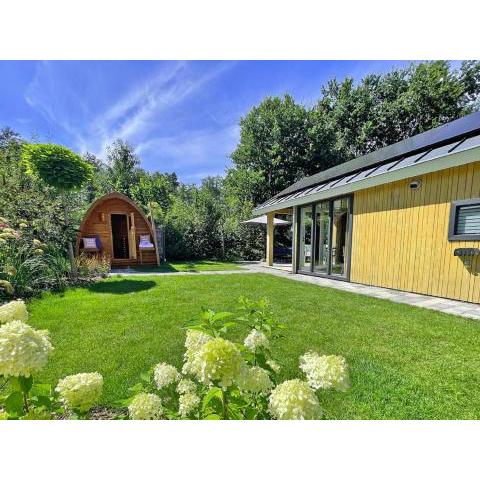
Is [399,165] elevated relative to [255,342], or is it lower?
elevated

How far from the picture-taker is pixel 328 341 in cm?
352

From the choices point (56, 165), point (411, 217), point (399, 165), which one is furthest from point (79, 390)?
point (56, 165)

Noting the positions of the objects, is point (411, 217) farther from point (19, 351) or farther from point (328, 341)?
point (19, 351)

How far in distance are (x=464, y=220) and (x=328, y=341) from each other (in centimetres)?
402

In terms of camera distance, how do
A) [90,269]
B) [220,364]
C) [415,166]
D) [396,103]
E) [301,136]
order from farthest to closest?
[301,136] → [396,103] → [90,269] → [415,166] → [220,364]

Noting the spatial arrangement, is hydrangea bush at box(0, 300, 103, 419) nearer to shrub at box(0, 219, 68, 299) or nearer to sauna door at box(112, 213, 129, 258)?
shrub at box(0, 219, 68, 299)

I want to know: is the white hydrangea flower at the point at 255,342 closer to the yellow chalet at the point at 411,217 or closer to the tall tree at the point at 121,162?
the yellow chalet at the point at 411,217

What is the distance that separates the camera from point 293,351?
3242 millimetres

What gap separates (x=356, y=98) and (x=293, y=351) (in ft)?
78.8

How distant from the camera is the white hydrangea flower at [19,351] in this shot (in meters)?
0.88

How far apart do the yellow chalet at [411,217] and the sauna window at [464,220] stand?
0.05 feet

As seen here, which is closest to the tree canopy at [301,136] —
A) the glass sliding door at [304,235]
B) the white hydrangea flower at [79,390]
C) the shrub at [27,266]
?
the glass sliding door at [304,235]

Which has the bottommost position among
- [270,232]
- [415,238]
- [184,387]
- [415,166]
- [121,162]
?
[184,387]
